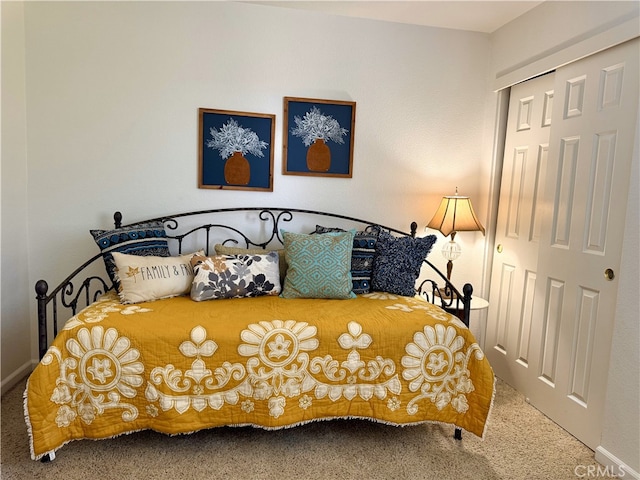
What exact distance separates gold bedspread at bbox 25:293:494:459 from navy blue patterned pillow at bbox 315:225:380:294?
337mm

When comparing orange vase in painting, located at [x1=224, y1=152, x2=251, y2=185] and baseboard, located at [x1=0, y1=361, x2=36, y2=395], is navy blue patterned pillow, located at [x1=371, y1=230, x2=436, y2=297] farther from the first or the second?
baseboard, located at [x1=0, y1=361, x2=36, y2=395]

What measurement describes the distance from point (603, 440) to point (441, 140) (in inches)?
78.4

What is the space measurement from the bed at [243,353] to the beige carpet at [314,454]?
0.40 ft

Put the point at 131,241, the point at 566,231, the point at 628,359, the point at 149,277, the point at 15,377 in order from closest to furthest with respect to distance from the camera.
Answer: the point at 628,359 → the point at 149,277 → the point at 566,231 → the point at 131,241 → the point at 15,377

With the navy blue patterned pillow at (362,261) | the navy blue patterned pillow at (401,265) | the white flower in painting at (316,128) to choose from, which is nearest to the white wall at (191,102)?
the white flower in painting at (316,128)

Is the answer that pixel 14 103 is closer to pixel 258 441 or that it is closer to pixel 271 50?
pixel 271 50

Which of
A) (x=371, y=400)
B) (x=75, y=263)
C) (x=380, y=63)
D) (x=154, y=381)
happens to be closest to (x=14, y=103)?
(x=75, y=263)

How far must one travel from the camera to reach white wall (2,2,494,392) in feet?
8.27

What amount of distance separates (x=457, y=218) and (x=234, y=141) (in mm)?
1538

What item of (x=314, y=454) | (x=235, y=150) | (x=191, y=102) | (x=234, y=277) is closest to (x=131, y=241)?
(x=234, y=277)

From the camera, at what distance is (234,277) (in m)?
2.25

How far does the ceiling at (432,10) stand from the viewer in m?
2.54

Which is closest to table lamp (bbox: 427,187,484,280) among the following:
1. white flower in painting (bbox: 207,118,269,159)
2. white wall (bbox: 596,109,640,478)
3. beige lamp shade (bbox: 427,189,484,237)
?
beige lamp shade (bbox: 427,189,484,237)

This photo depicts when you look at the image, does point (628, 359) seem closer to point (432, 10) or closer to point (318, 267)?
point (318, 267)
